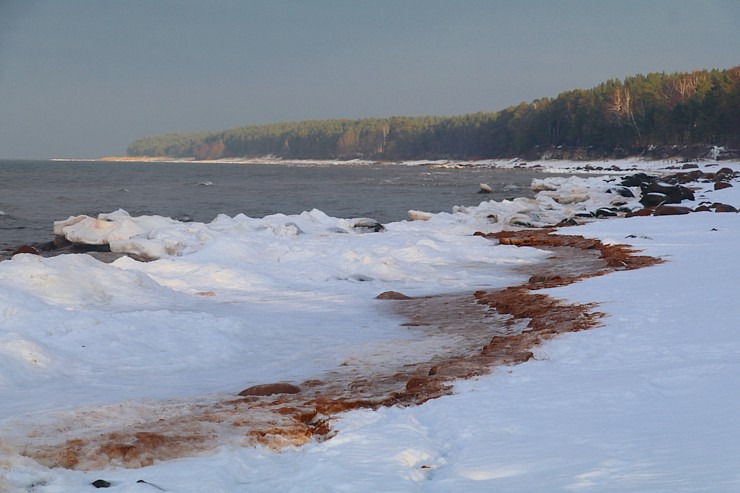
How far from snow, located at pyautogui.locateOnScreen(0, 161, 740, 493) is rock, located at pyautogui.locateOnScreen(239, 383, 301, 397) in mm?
182

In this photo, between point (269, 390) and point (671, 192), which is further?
point (671, 192)

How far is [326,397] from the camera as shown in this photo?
22.9 feet

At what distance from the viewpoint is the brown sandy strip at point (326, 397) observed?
5.30 metres

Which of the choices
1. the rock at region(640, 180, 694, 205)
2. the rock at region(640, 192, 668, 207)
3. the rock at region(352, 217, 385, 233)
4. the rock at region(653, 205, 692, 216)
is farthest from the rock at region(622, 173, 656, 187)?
the rock at region(352, 217, 385, 233)

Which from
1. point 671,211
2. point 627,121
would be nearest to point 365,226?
point 671,211

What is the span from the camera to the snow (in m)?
4.51

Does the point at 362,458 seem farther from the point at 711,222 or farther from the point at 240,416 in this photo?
the point at 711,222

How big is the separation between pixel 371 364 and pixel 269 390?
1625 mm

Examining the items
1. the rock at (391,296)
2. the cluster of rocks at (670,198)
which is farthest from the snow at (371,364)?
the cluster of rocks at (670,198)

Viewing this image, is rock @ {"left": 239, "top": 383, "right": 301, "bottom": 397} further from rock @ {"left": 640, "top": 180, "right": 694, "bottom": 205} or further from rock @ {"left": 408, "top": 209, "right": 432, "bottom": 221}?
rock @ {"left": 640, "top": 180, "right": 694, "bottom": 205}

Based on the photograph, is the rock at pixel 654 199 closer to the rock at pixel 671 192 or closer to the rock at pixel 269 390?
the rock at pixel 671 192

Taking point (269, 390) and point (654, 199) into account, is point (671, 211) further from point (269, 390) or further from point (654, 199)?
point (269, 390)

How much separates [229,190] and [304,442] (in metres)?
56.9

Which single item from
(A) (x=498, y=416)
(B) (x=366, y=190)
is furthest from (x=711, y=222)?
(B) (x=366, y=190)
